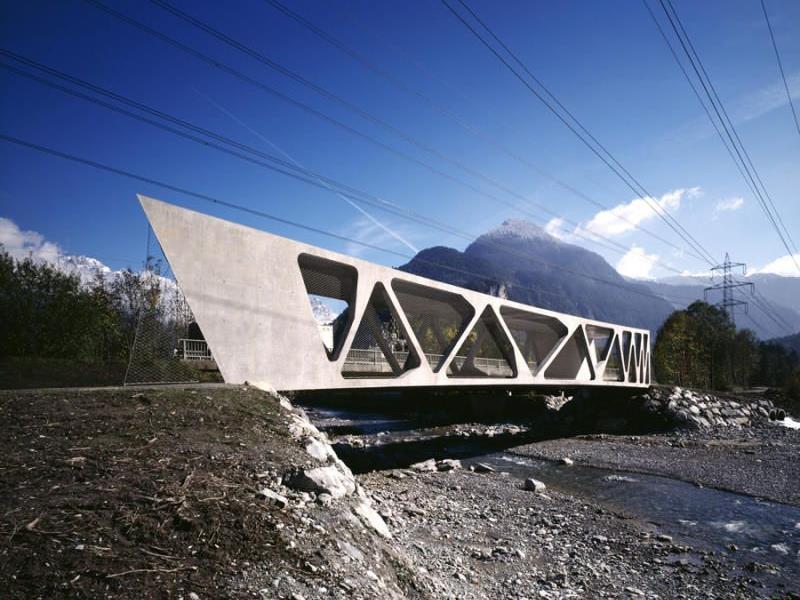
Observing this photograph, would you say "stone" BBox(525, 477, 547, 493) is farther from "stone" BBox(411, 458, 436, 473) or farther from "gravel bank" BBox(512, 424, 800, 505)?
"gravel bank" BBox(512, 424, 800, 505)

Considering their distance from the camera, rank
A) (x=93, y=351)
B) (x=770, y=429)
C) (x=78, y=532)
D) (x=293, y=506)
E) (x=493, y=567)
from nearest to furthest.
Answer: (x=78, y=532), (x=293, y=506), (x=493, y=567), (x=93, y=351), (x=770, y=429)

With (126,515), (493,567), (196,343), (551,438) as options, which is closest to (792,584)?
(493,567)

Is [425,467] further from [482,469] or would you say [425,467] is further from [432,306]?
[432,306]

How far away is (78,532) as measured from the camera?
4.44m

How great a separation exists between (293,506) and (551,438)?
27.7m

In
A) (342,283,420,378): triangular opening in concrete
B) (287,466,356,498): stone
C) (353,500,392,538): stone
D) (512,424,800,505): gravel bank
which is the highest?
(342,283,420,378): triangular opening in concrete

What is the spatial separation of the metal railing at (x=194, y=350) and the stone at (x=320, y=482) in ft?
21.9

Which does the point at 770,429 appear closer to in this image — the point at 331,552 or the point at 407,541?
the point at 407,541

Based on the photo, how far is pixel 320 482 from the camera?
273 inches

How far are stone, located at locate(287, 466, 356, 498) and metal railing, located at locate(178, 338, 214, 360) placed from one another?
6670 mm

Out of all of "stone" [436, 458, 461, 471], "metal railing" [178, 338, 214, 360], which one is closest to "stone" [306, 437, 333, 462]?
"metal railing" [178, 338, 214, 360]

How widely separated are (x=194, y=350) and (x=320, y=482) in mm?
7588

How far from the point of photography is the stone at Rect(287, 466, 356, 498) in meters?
6.82

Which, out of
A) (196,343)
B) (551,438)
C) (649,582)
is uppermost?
(196,343)
